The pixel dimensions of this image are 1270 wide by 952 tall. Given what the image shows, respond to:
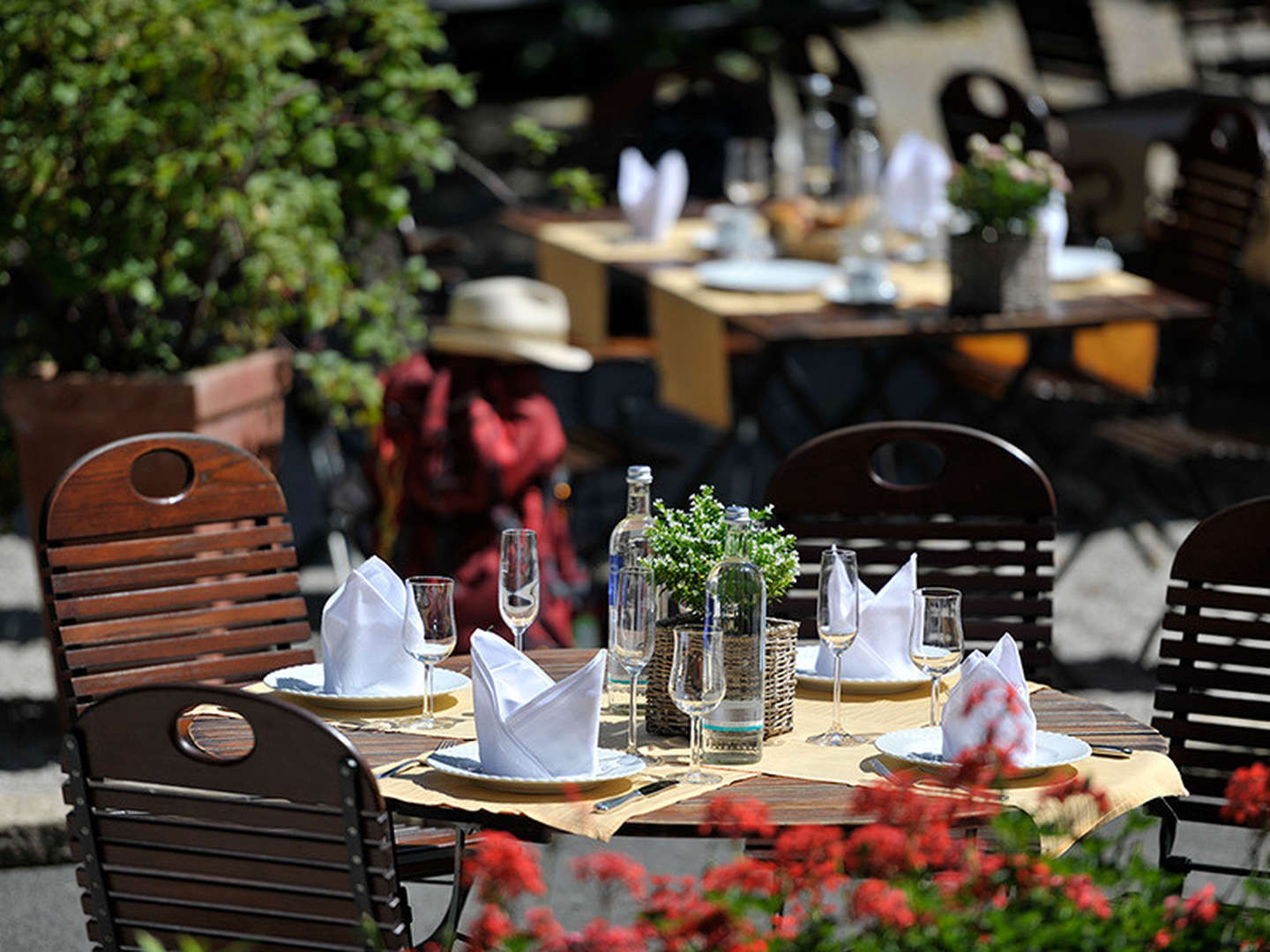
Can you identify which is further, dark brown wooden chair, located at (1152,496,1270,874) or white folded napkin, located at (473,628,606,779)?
dark brown wooden chair, located at (1152,496,1270,874)

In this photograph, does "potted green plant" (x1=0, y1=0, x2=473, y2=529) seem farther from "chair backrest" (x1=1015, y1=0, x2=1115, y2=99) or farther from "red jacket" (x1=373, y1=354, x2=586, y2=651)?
"chair backrest" (x1=1015, y1=0, x2=1115, y2=99)

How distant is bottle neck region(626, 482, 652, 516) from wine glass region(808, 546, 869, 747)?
29 cm

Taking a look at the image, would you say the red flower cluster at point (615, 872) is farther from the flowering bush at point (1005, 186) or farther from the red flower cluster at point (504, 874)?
the flowering bush at point (1005, 186)

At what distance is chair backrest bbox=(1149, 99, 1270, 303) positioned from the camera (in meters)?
6.50

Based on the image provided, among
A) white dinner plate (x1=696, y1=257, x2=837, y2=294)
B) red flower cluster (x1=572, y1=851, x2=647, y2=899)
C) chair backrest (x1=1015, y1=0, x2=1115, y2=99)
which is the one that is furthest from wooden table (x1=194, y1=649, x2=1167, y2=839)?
chair backrest (x1=1015, y1=0, x2=1115, y2=99)

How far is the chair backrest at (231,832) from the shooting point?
7.50 ft

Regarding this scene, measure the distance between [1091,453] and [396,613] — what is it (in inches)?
171

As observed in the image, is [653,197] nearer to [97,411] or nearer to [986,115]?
[986,115]

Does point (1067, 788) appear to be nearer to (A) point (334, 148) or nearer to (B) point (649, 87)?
(A) point (334, 148)

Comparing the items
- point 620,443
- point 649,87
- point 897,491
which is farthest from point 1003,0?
point 897,491

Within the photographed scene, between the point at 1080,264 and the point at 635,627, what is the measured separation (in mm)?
3761

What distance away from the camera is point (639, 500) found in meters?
3.08

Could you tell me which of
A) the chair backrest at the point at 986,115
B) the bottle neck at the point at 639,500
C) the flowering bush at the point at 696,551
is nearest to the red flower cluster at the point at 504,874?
the flowering bush at the point at 696,551

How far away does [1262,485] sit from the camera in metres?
7.60
